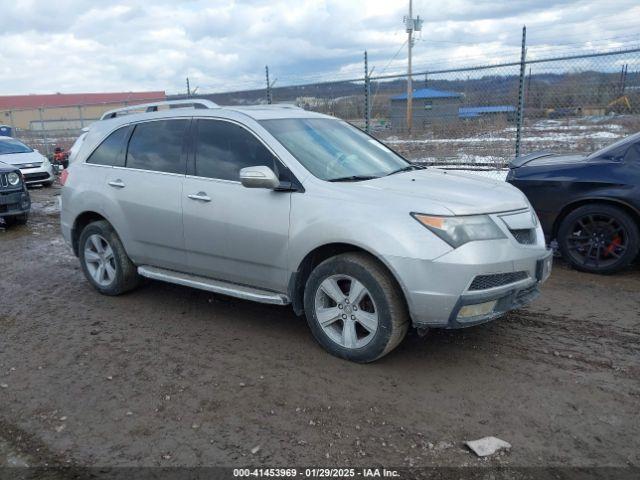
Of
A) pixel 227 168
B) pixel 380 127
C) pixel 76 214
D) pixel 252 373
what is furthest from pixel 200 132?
pixel 380 127

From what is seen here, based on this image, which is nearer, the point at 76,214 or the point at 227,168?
the point at 227,168

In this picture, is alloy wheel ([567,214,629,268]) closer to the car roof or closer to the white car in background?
the car roof

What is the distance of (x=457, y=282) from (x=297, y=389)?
49.6 inches

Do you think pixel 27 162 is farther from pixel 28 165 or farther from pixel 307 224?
pixel 307 224

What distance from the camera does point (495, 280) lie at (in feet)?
11.8

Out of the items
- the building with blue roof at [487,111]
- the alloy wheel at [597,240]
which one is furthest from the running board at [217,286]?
the building with blue roof at [487,111]

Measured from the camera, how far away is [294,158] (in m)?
4.20

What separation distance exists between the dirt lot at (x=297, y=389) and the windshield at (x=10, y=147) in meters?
11.2

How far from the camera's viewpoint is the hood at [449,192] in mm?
3648

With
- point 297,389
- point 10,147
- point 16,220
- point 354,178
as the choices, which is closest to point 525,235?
point 354,178

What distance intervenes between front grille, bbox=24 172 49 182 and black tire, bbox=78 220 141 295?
1007cm

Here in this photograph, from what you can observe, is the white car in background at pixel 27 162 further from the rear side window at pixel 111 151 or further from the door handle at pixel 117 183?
the door handle at pixel 117 183

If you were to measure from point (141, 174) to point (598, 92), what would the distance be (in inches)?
345

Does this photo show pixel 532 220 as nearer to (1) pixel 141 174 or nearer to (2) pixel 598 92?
(1) pixel 141 174
